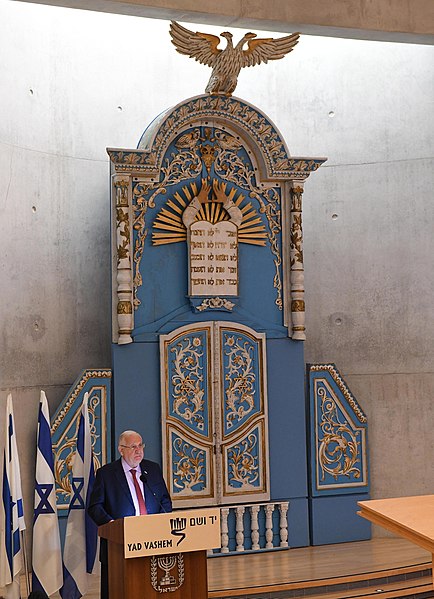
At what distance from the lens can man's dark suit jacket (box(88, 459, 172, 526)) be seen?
5.75 metres

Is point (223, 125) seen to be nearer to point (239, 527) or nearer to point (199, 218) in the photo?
point (199, 218)

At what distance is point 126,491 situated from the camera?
580 cm

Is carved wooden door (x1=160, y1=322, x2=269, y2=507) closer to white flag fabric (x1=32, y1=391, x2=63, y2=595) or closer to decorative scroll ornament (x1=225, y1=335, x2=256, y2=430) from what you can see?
decorative scroll ornament (x1=225, y1=335, x2=256, y2=430)

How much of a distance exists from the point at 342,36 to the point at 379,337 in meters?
2.74

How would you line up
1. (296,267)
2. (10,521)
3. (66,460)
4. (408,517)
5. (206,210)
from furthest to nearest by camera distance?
(296,267) < (206,210) < (66,460) < (10,521) < (408,517)

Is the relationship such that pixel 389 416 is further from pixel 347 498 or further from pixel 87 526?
pixel 87 526

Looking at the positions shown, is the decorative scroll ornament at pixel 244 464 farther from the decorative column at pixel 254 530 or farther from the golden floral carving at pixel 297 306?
the golden floral carving at pixel 297 306

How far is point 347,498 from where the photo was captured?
26.3 ft

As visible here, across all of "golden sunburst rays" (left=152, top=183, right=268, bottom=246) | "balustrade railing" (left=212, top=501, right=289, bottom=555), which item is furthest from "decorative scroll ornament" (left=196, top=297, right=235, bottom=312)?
"balustrade railing" (left=212, top=501, right=289, bottom=555)

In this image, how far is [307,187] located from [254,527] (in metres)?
3.22

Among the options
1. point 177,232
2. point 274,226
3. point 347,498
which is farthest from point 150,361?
point 347,498

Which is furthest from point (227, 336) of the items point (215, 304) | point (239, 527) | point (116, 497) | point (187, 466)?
point (116, 497)

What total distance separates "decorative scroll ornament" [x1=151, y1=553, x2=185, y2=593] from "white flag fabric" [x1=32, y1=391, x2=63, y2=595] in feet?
4.21

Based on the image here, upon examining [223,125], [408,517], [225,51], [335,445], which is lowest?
[335,445]
